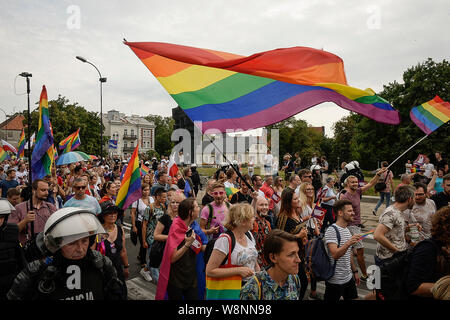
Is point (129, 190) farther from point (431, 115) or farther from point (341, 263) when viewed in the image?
point (431, 115)

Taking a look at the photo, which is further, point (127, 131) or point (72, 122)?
point (127, 131)

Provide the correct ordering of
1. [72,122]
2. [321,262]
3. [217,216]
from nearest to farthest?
1. [321,262]
2. [217,216]
3. [72,122]

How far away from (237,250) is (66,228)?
1.52 metres

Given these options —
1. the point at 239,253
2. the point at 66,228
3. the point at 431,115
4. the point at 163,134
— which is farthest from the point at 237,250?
the point at 163,134

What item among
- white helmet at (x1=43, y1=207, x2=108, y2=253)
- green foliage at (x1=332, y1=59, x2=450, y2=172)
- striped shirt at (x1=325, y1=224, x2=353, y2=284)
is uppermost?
green foliage at (x1=332, y1=59, x2=450, y2=172)

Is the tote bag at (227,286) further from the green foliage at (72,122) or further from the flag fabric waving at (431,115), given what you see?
the green foliage at (72,122)

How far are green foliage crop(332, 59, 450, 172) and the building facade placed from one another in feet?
215

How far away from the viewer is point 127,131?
90.8 metres

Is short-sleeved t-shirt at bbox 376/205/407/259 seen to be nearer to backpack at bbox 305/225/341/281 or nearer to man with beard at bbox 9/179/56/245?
backpack at bbox 305/225/341/281

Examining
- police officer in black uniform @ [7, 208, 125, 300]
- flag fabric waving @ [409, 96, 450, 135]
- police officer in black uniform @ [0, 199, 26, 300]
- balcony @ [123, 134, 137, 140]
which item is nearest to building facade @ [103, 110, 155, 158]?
balcony @ [123, 134, 137, 140]

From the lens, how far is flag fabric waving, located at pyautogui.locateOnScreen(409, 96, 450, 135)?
538 centimetres

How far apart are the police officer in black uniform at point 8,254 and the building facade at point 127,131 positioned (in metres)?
87.0

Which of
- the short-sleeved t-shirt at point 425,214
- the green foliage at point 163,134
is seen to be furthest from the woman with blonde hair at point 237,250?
the green foliage at point 163,134
